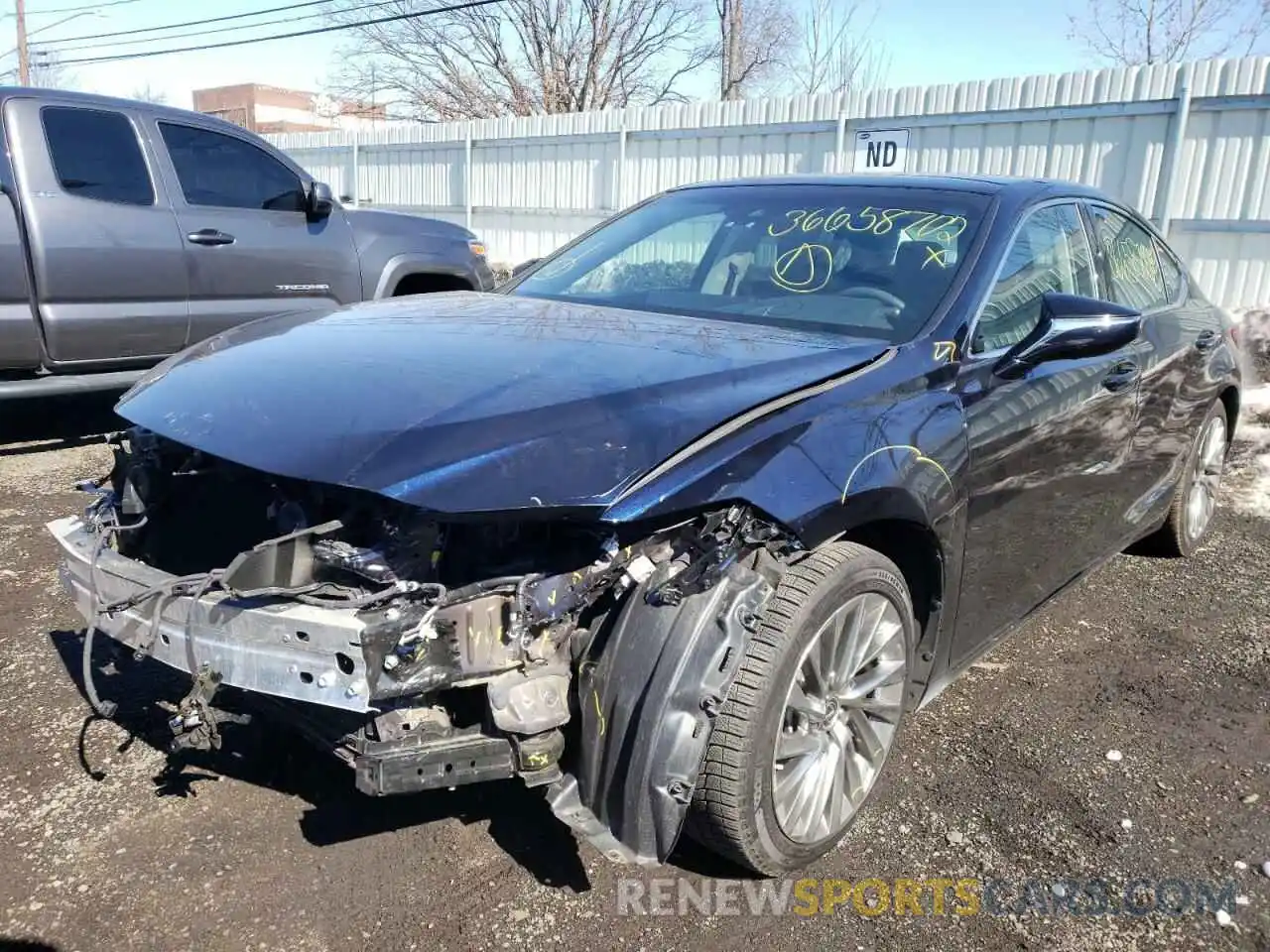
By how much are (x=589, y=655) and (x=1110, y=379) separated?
7.47ft

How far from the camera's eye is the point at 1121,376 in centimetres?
347

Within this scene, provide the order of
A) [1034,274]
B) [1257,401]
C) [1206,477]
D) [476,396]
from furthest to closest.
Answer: [1257,401] → [1206,477] → [1034,274] → [476,396]

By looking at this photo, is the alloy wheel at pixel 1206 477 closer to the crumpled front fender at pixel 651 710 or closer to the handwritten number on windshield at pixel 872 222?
the handwritten number on windshield at pixel 872 222

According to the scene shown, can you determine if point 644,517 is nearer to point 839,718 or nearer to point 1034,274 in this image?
point 839,718

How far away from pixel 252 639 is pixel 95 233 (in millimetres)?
4621

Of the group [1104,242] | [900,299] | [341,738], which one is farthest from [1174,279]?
[341,738]

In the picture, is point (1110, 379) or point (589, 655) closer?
point (589, 655)

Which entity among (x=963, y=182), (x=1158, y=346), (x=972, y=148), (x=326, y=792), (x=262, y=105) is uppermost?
(x=262, y=105)

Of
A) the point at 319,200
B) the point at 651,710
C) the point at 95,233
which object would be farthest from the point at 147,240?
the point at 651,710

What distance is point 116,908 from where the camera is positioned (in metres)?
2.30

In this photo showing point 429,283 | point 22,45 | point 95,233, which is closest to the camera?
point 95,233

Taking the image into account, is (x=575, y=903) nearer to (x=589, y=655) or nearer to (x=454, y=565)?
(x=589, y=655)

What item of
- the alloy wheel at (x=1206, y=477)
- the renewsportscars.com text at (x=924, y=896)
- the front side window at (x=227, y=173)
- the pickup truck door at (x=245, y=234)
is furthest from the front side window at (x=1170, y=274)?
the front side window at (x=227, y=173)

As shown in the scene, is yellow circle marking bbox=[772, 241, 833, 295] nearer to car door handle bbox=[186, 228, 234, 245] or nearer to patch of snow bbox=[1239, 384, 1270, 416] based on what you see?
car door handle bbox=[186, 228, 234, 245]
